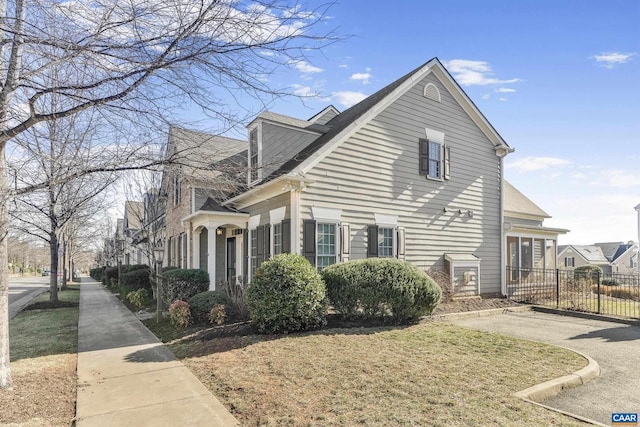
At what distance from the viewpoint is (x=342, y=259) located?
35.3 ft

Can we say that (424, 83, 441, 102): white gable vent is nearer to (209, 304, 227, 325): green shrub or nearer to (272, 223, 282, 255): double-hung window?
(272, 223, 282, 255): double-hung window

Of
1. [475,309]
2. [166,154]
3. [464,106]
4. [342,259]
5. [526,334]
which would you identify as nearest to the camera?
[166,154]

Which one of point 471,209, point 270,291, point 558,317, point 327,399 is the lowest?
point 558,317

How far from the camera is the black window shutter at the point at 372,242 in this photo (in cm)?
1134

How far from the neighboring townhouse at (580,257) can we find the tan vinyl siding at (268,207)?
2004 inches

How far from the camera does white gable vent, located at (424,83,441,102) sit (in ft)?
43.1

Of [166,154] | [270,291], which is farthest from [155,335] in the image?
[166,154]

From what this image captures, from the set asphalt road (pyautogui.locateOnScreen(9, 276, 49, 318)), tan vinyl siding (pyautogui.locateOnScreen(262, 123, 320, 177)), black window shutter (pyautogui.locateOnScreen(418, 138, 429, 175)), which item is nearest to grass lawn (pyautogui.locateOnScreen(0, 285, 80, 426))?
asphalt road (pyautogui.locateOnScreen(9, 276, 49, 318))

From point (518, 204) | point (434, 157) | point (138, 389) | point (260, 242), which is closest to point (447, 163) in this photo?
point (434, 157)

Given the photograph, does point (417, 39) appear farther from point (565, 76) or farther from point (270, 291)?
point (270, 291)

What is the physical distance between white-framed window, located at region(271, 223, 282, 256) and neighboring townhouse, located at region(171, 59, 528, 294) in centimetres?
3

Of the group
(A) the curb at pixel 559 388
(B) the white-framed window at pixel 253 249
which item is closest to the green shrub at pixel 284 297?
(A) the curb at pixel 559 388

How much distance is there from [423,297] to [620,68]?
349 inches

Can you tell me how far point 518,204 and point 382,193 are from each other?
1098 centimetres
